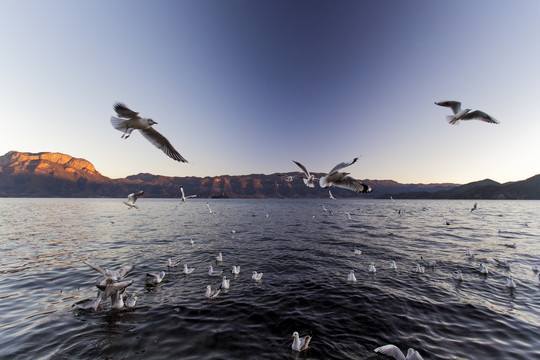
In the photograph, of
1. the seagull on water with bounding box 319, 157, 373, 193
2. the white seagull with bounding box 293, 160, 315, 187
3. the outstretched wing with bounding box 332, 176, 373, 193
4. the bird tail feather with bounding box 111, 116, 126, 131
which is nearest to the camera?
the bird tail feather with bounding box 111, 116, 126, 131

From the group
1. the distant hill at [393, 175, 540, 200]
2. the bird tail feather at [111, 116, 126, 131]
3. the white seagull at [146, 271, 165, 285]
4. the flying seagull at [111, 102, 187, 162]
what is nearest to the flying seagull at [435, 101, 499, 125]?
the flying seagull at [111, 102, 187, 162]

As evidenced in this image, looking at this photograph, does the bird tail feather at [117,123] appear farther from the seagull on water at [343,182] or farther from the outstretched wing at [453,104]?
the outstretched wing at [453,104]

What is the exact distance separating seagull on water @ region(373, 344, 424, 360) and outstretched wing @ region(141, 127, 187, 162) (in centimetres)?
757

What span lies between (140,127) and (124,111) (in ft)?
2.53

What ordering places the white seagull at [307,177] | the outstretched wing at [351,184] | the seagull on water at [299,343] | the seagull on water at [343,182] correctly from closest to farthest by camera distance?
the seagull on water at [299,343] < the seagull on water at [343,182] < the outstretched wing at [351,184] < the white seagull at [307,177]

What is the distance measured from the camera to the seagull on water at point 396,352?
4.62 m

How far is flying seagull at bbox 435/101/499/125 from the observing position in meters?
8.88

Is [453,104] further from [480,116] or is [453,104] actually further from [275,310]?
[275,310]

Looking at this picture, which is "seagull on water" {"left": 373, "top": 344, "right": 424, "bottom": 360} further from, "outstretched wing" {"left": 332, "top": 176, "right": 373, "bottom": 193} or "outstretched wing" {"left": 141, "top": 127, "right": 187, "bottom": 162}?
"outstretched wing" {"left": 141, "top": 127, "right": 187, "bottom": 162}

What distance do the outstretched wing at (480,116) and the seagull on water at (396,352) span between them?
31.2 ft

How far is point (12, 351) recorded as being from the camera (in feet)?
16.7

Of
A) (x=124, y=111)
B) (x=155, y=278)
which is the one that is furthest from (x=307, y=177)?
(x=155, y=278)

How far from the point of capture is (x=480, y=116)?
9188 millimetres

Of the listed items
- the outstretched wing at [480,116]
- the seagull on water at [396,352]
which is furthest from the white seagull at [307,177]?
the outstretched wing at [480,116]
